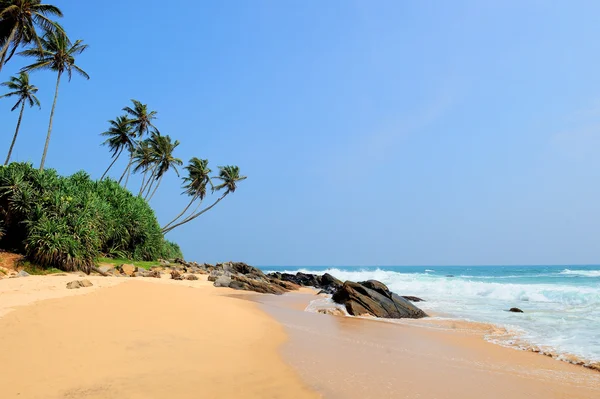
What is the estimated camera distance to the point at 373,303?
14.2 metres

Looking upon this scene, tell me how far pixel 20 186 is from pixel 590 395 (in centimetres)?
2163

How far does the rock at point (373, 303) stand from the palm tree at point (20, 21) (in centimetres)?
2526

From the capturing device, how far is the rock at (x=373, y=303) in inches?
541

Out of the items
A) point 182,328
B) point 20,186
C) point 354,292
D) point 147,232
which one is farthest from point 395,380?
point 147,232

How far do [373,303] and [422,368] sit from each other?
842 cm

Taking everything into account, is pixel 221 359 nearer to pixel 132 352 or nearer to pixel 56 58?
pixel 132 352

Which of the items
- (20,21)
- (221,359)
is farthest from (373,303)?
(20,21)

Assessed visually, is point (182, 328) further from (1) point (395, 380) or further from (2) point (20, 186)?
(2) point (20, 186)

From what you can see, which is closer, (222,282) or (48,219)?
(48,219)

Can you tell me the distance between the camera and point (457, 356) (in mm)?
7211

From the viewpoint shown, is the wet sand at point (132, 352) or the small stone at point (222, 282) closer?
the wet sand at point (132, 352)

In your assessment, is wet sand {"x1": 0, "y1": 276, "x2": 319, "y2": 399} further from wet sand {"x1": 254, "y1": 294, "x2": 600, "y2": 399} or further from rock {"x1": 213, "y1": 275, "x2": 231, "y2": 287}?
rock {"x1": 213, "y1": 275, "x2": 231, "y2": 287}

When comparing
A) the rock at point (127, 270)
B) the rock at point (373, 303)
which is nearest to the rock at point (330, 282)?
the rock at point (373, 303)

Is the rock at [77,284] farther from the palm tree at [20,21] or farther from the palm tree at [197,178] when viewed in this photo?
the palm tree at [197,178]
